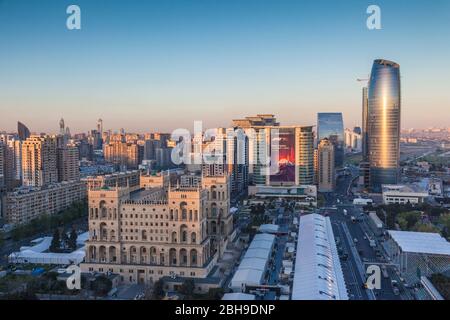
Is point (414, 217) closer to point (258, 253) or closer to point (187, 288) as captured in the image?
point (258, 253)

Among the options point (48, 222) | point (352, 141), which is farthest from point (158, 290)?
point (352, 141)

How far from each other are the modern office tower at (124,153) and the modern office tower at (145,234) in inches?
573

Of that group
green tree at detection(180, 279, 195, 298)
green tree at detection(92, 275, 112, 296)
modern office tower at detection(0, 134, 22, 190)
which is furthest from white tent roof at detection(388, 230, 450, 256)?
modern office tower at detection(0, 134, 22, 190)

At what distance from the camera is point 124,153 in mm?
21641

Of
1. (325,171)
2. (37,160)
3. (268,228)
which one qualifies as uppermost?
(37,160)

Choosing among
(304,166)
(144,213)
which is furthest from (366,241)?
(304,166)

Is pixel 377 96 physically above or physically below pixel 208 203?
above

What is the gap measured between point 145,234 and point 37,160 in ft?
27.9

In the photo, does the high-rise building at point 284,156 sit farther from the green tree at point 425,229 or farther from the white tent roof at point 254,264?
the white tent roof at point 254,264

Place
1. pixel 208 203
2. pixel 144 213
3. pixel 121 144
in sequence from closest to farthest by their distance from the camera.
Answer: pixel 144 213
pixel 208 203
pixel 121 144

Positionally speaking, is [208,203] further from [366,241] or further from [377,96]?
[377,96]

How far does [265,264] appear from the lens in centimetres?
709

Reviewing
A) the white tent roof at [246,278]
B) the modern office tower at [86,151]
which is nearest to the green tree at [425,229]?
the white tent roof at [246,278]
